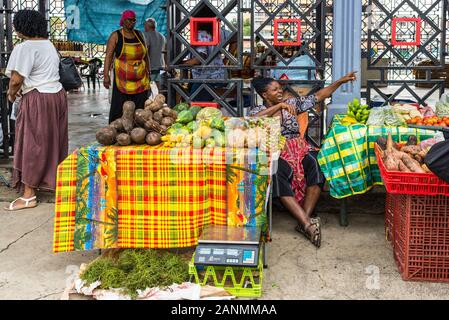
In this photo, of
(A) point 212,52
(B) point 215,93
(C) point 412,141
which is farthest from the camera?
(B) point 215,93

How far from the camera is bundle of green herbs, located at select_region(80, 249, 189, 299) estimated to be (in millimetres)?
3830

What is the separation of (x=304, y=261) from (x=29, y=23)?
327 centimetres

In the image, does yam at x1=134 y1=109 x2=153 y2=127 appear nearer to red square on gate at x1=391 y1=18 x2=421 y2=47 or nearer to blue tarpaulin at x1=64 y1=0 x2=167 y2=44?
red square on gate at x1=391 y1=18 x2=421 y2=47

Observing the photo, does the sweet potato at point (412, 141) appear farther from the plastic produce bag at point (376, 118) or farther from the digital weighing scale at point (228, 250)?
the digital weighing scale at point (228, 250)

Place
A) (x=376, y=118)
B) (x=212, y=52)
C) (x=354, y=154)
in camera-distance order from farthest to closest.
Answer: (x=212, y=52) < (x=376, y=118) < (x=354, y=154)

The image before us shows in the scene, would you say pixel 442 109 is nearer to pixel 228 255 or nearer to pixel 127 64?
pixel 228 255

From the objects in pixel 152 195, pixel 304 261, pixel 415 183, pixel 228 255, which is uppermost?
pixel 415 183

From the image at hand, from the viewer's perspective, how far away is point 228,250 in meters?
3.82

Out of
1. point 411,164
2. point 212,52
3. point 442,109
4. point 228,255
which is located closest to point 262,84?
point 212,52

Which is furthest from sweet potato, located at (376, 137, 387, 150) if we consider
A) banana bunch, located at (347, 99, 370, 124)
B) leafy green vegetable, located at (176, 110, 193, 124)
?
leafy green vegetable, located at (176, 110, 193, 124)

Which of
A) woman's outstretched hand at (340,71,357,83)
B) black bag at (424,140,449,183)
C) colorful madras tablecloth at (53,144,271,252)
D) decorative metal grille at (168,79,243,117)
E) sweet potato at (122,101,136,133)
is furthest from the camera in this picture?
decorative metal grille at (168,79,243,117)

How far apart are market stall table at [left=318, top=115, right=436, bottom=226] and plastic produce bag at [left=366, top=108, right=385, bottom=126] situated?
0.09 m

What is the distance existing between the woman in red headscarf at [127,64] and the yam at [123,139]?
263cm

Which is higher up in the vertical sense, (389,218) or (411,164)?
(411,164)
